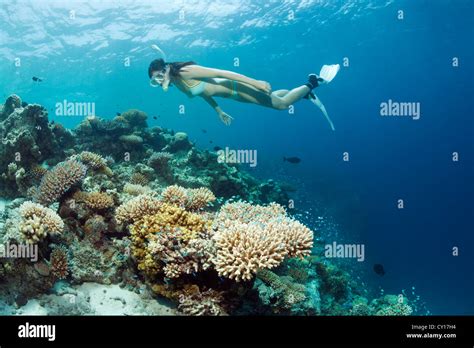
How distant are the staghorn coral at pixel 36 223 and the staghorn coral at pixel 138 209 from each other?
3.46 feet

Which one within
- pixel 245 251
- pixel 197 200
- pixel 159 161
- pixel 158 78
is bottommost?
pixel 245 251

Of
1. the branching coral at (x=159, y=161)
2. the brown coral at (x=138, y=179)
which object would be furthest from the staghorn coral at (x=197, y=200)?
the branching coral at (x=159, y=161)

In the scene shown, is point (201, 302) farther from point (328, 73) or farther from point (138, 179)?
point (328, 73)

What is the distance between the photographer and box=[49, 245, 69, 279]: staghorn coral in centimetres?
520

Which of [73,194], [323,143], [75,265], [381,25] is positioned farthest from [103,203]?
[323,143]

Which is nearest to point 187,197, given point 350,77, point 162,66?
point 162,66

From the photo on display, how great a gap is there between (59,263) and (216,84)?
18.8ft

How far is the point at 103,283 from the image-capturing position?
557 cm

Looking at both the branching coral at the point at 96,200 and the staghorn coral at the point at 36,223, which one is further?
the branching coral at the point at 96,200

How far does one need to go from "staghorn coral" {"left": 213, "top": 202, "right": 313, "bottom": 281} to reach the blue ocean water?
13.6m

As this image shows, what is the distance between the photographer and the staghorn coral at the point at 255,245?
4.28m

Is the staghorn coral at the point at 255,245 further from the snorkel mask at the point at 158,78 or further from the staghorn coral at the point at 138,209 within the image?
the snorkel mask at the point at 158,78

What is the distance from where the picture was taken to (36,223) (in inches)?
194

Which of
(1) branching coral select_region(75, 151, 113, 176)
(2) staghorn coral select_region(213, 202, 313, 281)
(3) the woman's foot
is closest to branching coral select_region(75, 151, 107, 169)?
(1) branching coral select_region(75, 151, 113, 176)
